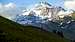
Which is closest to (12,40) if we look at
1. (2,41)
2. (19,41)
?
(19,41)

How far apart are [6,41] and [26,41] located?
35.6 feet

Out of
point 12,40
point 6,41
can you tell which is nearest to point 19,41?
point 12,40

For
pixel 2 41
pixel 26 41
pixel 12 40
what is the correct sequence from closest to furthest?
pixel 2 41 → pixel 12 40 → pixel 26 41

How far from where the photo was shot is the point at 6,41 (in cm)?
5075

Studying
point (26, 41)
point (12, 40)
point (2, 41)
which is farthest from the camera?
point (26, 41)

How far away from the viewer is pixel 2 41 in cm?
4928

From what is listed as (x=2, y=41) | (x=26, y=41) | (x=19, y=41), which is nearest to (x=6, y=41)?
(x=2, y=41)

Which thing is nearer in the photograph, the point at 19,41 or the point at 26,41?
the point at 19,41

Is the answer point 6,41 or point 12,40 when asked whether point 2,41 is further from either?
point 12,40

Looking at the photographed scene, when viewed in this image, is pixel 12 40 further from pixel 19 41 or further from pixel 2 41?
pixel 2 41

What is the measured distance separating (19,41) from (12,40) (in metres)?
2.43

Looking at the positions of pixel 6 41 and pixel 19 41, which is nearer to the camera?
pixel 6 41

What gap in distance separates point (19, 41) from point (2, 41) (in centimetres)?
847

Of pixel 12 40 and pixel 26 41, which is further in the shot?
pixel 26 41
